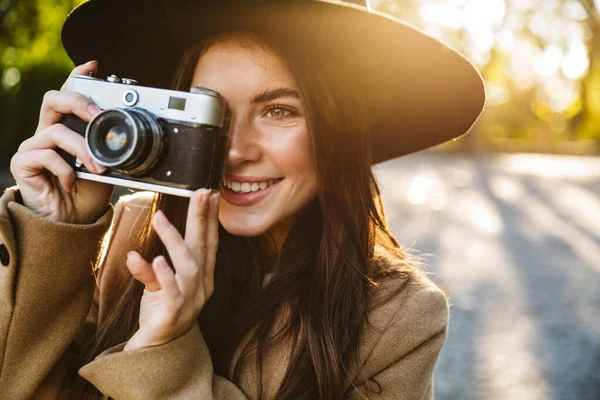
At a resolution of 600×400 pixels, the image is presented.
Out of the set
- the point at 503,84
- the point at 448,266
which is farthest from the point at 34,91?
the point at 503,84

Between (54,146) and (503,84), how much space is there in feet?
118

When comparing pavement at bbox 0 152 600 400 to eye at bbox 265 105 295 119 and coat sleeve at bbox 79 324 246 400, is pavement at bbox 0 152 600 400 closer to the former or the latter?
eye at bbox 265 105 295 119

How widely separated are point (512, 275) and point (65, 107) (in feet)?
18.4

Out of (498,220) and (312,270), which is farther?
(498,220)

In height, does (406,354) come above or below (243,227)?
below

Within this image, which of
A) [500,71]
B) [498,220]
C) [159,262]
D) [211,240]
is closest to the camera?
[159,262]

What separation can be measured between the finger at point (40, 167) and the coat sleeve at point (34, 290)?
0.21 feet

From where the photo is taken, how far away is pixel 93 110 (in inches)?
66.7

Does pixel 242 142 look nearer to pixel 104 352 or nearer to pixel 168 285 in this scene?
pixel 168 285

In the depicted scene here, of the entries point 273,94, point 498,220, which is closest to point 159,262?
point 273,94

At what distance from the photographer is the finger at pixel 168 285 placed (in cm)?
146

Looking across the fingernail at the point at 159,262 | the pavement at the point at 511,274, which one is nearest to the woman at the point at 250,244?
the fingernail at the point at 159,262

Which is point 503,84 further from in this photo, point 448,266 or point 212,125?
point 212,125

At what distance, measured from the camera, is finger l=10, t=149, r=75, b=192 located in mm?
1711
